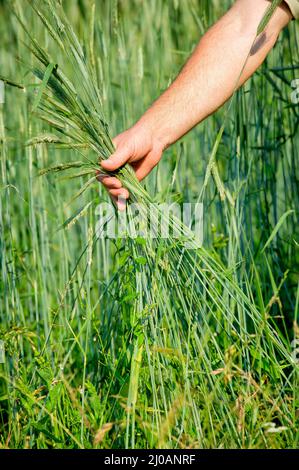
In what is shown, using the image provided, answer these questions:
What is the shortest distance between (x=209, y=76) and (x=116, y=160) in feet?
1.07

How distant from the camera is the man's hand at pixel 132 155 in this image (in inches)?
58.1

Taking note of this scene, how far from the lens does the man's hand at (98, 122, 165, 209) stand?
4.84ft

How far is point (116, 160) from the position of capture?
1.46 m
